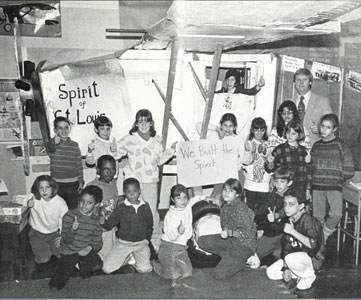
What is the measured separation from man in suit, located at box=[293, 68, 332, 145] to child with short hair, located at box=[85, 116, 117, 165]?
3.42 ft

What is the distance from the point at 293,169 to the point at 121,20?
1168 millimetres

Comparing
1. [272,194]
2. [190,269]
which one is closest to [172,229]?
[190,269]

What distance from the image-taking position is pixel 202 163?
2109 mm

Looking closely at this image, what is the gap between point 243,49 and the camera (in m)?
2.62

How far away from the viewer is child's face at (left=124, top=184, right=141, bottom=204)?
2029 millimetres

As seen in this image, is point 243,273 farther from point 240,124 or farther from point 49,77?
point 49,77

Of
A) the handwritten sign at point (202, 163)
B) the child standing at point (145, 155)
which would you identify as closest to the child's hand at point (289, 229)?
the handwritten sign at point (202, 163)

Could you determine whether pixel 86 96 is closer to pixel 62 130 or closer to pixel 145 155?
pixel 62 130

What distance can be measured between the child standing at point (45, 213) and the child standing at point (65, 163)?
106 millimetres

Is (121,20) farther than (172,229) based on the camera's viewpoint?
Yes

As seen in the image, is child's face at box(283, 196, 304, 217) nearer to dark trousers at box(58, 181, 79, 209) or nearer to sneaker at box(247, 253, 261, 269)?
sneaker at box(247, 253, 261, 269)

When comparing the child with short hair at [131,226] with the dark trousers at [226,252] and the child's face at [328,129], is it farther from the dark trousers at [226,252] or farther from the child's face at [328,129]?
the child's face at [328,129]

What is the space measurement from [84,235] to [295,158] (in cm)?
109

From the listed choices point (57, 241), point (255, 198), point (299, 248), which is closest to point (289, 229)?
point (299, 248)
